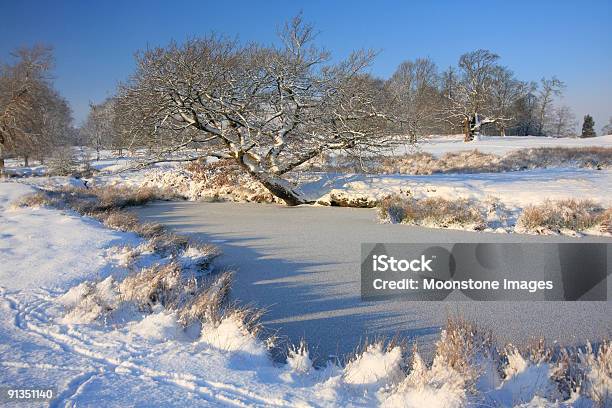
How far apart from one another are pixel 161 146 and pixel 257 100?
3.13 meters

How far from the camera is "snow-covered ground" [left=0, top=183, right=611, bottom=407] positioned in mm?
2260

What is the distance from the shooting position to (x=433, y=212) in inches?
351

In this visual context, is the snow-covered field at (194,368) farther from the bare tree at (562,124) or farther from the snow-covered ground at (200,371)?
the bare tree at (562,124)

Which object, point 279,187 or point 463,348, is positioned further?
point 279,187

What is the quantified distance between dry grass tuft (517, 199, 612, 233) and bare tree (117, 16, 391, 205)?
4970 mm

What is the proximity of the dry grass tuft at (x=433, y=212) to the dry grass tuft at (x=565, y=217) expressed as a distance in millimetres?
804

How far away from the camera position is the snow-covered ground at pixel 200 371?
89.0 inches

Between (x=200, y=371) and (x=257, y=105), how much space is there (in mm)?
10483

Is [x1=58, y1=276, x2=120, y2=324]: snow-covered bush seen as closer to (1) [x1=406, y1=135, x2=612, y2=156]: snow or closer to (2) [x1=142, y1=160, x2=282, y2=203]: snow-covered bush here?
(2) [x1=142, y1=160, x2=282, y2=203]: snow-covered bush

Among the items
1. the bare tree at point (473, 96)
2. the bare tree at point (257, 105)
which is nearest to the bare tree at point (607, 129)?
the bare tree at point (473, 96)

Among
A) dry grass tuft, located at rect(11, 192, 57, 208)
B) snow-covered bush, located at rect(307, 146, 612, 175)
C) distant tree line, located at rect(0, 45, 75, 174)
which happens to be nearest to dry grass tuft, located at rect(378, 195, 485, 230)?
dry grass tuft, located at rect(11, 192, 57, 208)

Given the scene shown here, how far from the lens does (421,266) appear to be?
5.81 metres

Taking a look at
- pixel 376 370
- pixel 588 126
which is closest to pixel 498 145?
pixel 376 370

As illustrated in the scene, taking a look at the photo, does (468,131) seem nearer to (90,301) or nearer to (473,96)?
(473,96)
